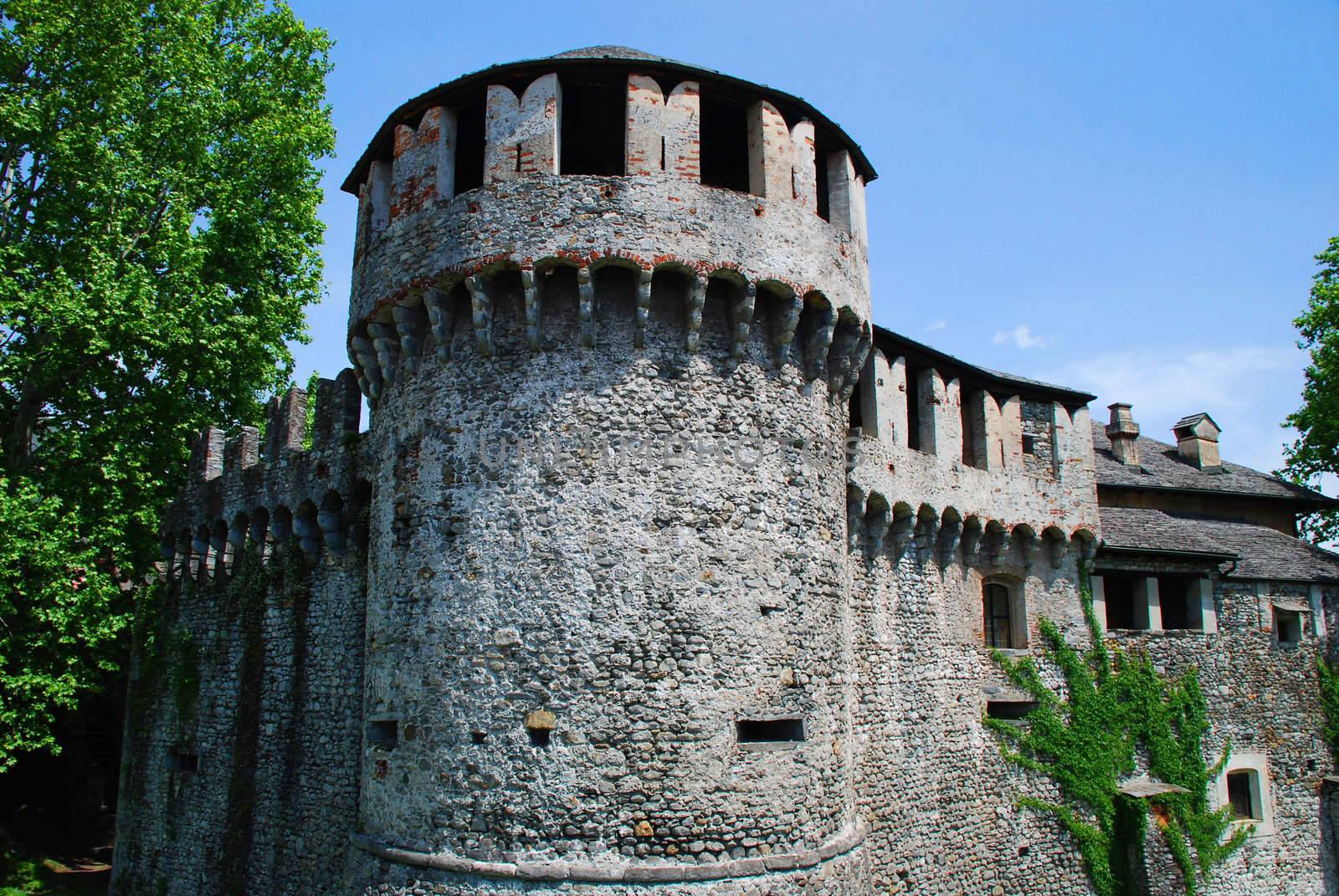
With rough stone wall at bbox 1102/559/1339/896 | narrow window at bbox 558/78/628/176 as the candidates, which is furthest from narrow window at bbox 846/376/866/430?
rough stone wall at bbox 1102/559/1339/896

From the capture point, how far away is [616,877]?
898cm

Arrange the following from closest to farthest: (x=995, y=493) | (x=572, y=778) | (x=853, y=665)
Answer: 1. (x=572, y=778)
2. (x=853, y=665)
3. (x=995, y=493)

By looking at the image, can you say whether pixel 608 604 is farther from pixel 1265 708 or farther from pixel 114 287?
pixel 1265 708

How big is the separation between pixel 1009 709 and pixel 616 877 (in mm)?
9157

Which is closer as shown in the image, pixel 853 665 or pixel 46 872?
pixel 853 665

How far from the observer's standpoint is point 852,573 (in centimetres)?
1366

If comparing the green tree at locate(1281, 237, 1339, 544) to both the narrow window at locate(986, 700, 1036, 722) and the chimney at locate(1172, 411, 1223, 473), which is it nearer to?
the chimney at locate(1172, 411, 1223, 473)

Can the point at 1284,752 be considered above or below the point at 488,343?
below

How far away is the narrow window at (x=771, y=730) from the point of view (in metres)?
9.88

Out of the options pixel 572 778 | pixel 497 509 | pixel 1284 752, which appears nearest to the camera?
pixel 572 778

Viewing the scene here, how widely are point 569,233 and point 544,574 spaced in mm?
3579

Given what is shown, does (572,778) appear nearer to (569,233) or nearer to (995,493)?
(569,233)

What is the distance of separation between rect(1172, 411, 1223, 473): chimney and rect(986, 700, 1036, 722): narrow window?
10024 mm

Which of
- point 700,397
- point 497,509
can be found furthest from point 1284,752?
point 497,509
